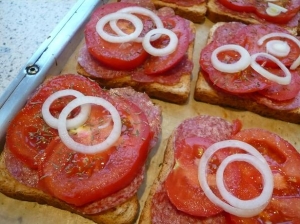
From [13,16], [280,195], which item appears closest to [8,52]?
[13,16]

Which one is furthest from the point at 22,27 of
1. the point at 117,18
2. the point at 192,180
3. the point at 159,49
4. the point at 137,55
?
the point at 192,180

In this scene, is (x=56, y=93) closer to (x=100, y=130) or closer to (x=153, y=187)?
(x=100, y=130)

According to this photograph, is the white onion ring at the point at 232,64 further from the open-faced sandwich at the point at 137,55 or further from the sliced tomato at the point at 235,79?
the open-faced sandwich at the point at 137,55

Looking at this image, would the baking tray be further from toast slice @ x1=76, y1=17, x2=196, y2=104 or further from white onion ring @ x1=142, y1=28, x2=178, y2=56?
white onion ring @ x1=142, y1=28, x2=178, y2=56

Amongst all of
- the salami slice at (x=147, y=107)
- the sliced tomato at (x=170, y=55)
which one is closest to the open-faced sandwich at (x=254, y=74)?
the sliced tomato at (x=170, y=55)

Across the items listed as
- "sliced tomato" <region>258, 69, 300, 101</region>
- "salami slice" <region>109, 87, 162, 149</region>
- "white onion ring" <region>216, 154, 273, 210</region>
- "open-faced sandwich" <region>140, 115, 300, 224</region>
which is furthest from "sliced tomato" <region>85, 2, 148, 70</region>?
"white onion ring" <region>216, 154, 273, 210</region>

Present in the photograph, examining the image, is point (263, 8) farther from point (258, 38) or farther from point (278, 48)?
point (278, 48)
